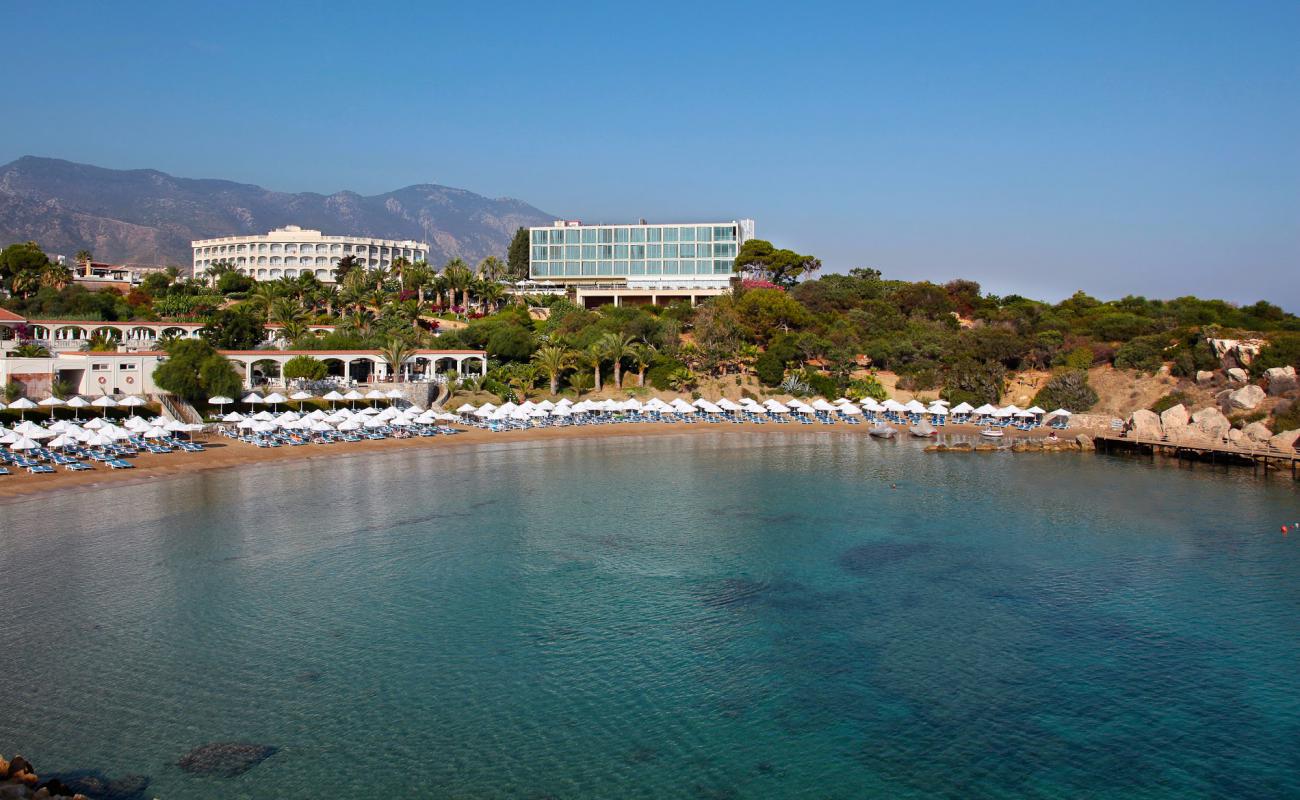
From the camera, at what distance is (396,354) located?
57.9m

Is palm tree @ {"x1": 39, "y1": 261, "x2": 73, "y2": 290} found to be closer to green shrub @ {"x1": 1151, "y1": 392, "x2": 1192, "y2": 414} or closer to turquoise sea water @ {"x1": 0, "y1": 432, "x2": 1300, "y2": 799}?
turquoise sea water @ {"x1": 0, "y1": 432, "x2": 1300, "y2": 799}

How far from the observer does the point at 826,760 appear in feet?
46.4

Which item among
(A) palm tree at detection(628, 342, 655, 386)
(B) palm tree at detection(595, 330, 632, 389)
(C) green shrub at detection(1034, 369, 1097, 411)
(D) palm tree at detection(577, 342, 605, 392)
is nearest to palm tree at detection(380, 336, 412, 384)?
(D) palm tree at detection(577, 342, 605, 392)

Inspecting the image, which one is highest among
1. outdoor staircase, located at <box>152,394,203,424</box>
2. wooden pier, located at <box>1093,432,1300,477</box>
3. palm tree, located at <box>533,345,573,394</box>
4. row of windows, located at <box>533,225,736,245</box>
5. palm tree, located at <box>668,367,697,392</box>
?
row of windows, located at <box>533,225,736,245</box>

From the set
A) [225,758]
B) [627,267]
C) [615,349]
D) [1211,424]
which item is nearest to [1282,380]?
[1211,424]

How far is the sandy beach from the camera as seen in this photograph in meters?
33.6

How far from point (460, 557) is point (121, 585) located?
838 centimetres

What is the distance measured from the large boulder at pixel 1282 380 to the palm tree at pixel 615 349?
39.2m

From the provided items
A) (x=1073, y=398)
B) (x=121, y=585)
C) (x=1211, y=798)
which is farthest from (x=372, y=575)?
(x=1073, y=398)

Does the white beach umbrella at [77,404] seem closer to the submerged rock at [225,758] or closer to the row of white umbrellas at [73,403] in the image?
the row of white umbrellas at [73,403]

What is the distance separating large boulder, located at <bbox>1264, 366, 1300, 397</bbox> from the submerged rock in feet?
179

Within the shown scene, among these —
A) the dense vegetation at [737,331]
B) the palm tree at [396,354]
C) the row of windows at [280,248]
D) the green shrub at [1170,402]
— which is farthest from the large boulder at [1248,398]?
the row of windows at [280,248]

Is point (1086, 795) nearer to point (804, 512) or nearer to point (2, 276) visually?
point (804, 512)

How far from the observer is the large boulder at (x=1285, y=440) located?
143 feet
